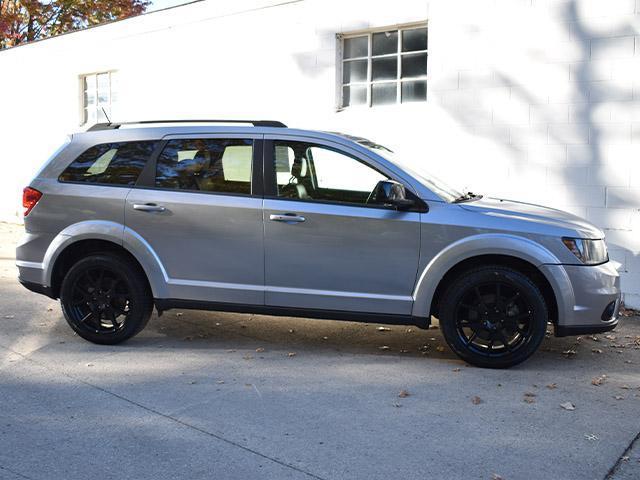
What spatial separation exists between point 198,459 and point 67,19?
1001 inches

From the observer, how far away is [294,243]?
19.4 ft

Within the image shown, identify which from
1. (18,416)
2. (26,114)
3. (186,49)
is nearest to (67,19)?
(26,114)

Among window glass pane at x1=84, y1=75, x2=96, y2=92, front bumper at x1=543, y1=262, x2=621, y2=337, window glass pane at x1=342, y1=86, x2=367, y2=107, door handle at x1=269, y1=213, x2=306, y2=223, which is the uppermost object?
window glass pane at x1=84, y1=75, x2=96, y2=92

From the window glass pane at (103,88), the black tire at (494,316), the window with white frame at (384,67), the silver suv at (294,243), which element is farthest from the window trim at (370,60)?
the window glass pane at (103,88)

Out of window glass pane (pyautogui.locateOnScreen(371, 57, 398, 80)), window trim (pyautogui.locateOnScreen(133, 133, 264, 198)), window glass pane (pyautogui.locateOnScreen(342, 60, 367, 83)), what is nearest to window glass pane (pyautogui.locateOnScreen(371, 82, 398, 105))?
window glass pane (pyautogui.locateOnScreen(371, 57, 398, 80))

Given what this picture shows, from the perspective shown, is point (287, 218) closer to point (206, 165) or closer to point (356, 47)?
point (206, 165)

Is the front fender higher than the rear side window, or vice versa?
the rear side window

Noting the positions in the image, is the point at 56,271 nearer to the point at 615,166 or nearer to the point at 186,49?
the point at 615,166

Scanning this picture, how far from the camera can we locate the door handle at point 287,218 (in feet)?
19.3

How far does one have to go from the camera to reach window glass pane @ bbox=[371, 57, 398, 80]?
997 cm

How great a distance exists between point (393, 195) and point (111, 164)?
247 cm

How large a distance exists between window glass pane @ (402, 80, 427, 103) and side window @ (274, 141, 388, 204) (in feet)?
12.9

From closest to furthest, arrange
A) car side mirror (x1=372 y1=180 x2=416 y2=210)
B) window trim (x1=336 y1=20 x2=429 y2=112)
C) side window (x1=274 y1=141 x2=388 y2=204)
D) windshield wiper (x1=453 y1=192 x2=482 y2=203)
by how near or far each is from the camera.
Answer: car side mirror (x1=372 y1=180 x2=416 y2=210), side window (x1=274 y1=141 x2=388 y2=204), windshield wiper (x1=453 y1=192 x2=482 y2=203), window trim (x1=336 y1=20 x2=429 y2=112)

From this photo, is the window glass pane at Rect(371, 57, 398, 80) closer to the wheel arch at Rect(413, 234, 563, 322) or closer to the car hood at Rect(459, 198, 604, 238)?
the car hood at Rect(459, 198, 604, 238)
